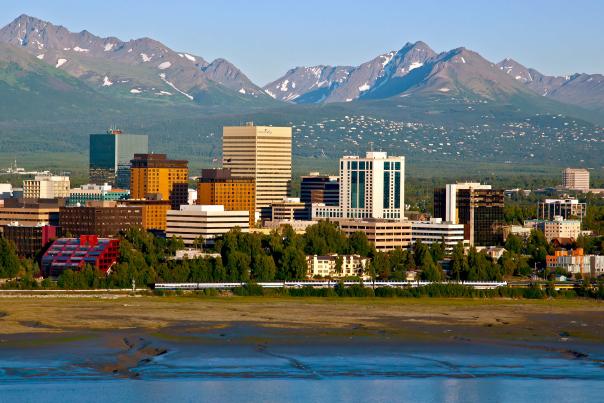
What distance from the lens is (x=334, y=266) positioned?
4818 inches

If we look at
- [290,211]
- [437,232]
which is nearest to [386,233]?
[437,232]

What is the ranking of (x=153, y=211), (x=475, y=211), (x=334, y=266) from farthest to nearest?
(x=153, y=211) → (x=475, y=211) → (x=334, y=266)

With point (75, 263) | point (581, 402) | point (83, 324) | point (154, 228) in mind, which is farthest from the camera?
point (154, 228)

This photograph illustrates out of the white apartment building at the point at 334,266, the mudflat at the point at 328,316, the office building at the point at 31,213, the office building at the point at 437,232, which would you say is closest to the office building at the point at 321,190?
the office building at the point at 437,232

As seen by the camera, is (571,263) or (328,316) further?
(571,263)

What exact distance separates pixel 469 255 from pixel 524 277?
4.03 meters

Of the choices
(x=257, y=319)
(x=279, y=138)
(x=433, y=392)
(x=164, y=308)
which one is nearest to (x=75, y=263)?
(x=164, y=308)

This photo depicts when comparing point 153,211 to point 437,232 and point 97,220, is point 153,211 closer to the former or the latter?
point 97,220

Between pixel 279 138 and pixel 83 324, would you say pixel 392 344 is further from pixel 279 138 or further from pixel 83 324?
pixel 279 138

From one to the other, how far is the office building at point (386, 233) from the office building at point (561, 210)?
39.8 m

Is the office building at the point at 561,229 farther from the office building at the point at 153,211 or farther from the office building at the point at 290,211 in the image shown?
the office building at the point at 153,211

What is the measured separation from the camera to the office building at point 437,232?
143500 millimetres

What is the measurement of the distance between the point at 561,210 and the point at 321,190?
25.6m

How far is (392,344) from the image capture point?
78.2 m
